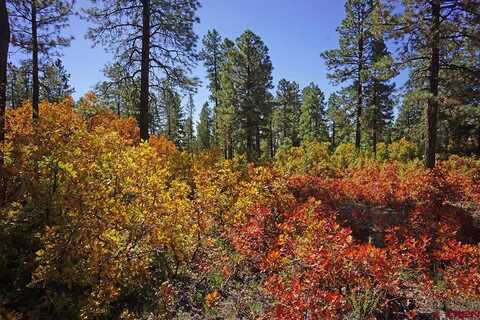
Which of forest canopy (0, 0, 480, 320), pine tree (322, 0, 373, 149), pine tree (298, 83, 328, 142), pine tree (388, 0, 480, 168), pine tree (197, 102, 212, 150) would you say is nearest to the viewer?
→ forest canopy (0, 0, 480, 320)

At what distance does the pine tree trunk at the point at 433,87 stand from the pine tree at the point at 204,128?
140 feet

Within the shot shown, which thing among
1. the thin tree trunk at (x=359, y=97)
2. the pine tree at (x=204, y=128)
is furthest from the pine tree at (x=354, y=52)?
the pine tree at (x=204, y=128)

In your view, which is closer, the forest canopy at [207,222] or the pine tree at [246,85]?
the forest canopy at [207,222]

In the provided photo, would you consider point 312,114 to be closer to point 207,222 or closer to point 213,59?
point 213,59

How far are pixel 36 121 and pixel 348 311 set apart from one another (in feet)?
15.7

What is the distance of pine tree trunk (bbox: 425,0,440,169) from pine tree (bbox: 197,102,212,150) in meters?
42.7

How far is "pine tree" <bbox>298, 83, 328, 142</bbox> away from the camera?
1807 inches

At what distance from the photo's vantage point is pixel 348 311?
442 centimetres

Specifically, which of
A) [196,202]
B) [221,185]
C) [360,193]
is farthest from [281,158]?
[196,202]

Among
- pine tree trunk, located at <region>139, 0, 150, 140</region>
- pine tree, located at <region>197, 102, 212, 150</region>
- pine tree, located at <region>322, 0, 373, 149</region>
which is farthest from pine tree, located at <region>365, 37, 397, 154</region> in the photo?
pine tree, located at <region>197, 102, 212, 150</region>

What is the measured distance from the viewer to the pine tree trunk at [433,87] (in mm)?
10226

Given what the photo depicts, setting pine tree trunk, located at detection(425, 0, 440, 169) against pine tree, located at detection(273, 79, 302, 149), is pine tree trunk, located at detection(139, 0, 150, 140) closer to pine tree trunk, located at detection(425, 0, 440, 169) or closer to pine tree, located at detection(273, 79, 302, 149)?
pine tree trunk, located at detection(425, 0, 440, 169)

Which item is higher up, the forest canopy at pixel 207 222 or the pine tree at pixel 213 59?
the pine tree at pixel 213 59

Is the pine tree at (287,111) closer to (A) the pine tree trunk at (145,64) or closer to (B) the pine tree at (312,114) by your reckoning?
(B) the pine tree at (312,114)
